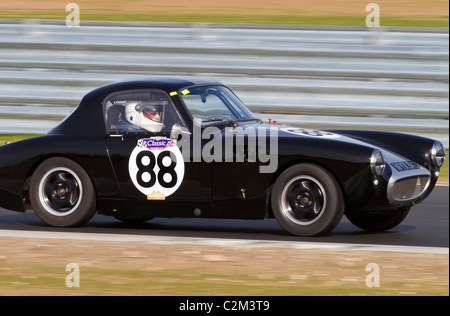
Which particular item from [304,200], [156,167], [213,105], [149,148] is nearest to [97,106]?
[149,148]

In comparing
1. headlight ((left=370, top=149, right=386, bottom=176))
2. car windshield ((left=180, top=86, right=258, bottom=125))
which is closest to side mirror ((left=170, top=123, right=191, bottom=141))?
car windshield ((left=180, top=86, right=258, bottom=125))

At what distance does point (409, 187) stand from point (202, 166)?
165cm

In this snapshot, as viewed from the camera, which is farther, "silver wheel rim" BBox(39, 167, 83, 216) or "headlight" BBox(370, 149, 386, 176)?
"silver wheel rim" BBox(39, 167, 83, 216)

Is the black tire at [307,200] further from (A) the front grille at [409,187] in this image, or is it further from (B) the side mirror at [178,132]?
(B) the side mirror at [178,132]

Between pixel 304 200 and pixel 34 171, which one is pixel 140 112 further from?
pixel 304 200

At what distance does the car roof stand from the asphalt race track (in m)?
0.86

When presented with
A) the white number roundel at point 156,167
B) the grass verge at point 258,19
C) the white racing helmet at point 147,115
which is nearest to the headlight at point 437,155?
the white number roundel at point 156,167

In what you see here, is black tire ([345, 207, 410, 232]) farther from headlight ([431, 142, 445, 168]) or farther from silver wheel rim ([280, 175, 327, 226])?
silver wheel rim ([280, 175, 327, 226])

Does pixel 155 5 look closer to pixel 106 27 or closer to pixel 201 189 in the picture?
pixel 106 27

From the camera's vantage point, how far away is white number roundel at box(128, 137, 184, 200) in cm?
774

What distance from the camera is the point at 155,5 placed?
1480 cm

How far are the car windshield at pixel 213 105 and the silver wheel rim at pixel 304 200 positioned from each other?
945mm

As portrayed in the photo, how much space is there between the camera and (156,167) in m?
7.78

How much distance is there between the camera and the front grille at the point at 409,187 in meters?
7.39
